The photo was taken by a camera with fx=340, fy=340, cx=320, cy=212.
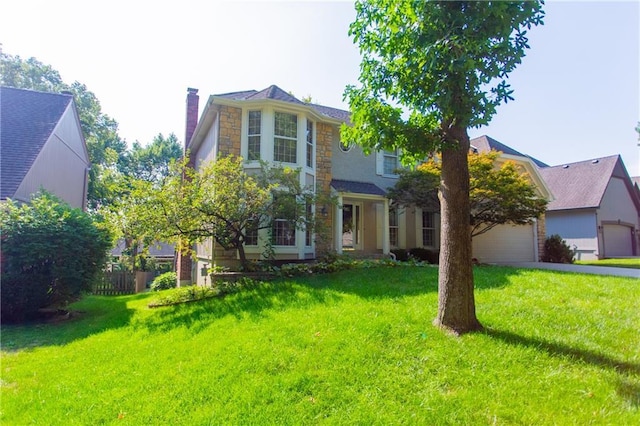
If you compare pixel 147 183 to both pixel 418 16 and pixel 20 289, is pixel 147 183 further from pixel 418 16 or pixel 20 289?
pixel 418 16

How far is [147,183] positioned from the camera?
849 centimetres

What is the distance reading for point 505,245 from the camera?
16.2 m

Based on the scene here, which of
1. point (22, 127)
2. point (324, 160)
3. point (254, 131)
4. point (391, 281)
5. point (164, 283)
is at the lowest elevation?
point (164, 283)

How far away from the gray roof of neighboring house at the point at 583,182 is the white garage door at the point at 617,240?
7.32 ft

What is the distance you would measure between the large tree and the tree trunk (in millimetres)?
13

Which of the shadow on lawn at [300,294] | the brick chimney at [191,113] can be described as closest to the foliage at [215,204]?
the shadow on lawn at [300,294]

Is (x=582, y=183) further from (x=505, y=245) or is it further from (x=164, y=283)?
(x=164, y=283)

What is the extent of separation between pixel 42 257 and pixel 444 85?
355 inches

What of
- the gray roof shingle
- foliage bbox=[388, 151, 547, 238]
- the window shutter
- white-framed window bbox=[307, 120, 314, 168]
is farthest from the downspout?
white-framed window bbox=[307, 120, 314, 168]

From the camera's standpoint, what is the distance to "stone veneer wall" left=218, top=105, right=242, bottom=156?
36.3 feet

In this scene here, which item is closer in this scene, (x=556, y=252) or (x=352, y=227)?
(x=352, y=227)

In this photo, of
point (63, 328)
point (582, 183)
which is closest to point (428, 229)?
point (63, 328)

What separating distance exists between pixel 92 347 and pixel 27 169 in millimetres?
8959

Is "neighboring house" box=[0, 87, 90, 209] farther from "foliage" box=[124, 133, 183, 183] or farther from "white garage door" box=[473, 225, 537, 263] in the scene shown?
"foliage" box=[124, 133, 183, 183]
